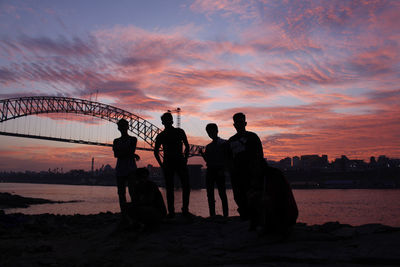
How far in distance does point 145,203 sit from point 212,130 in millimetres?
1968

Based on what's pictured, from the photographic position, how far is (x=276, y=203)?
361 centimetres

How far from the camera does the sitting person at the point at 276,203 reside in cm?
359

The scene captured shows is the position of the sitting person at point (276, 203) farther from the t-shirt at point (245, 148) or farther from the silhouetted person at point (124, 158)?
the silhouetted person at point (124, 158)

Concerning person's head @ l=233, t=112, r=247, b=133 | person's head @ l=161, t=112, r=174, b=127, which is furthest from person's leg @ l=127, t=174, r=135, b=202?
person's head @ l=233, t=112, r=247, b=133

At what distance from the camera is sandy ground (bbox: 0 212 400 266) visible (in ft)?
9.89

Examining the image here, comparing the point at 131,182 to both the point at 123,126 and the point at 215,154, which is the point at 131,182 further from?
the point at 215,154

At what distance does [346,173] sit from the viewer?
3922 inches

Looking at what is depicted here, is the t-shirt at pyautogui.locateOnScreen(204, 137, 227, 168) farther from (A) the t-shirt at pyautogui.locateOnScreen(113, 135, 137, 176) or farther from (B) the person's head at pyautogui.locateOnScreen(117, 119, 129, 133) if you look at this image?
(B) the person's head at pyautogui.locateOnScreen(117, 119, 129, 133)

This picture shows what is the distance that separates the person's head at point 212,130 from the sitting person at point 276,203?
2375mm

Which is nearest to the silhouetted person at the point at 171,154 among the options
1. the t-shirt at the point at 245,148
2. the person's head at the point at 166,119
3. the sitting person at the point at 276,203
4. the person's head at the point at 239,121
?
the person's head at the point at 166,119

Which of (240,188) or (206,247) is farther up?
(240,188)

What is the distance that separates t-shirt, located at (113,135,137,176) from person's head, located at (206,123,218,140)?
141cm

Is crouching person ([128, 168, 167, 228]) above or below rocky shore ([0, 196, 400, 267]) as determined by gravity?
above

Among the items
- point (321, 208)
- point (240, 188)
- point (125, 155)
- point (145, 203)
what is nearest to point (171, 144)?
point (125, 155)
